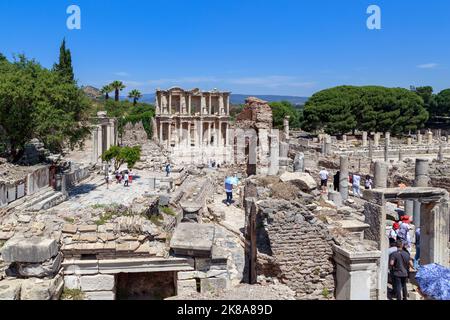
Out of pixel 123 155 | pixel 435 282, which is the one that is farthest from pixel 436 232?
pixel 123 155

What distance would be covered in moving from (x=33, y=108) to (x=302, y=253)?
15.9m

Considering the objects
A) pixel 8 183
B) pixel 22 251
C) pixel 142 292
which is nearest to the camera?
pixel 22 251

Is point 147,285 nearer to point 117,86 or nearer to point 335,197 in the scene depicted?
point 335,197

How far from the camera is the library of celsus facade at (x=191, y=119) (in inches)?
2608

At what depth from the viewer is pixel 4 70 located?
71.2 ft

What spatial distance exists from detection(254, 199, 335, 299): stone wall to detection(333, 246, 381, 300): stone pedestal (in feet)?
1.05

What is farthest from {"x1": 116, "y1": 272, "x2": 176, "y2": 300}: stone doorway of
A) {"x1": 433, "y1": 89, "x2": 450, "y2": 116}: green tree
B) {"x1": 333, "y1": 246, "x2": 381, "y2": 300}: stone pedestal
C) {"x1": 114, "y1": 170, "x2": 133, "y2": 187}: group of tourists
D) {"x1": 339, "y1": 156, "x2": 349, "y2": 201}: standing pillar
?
{"x1": 433, "y1": 89, "x2": 450, "y2": 116}: green tree

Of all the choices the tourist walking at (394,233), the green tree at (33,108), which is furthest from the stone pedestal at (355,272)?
the green tree at (33,108)

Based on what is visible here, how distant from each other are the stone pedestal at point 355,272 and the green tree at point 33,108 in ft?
51.5

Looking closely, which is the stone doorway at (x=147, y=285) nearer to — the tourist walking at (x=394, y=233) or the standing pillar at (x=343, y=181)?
the tourist walking at (x=394, y=233)

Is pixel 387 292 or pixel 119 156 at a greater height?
pixel 119 156

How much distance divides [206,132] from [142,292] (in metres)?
62.6
